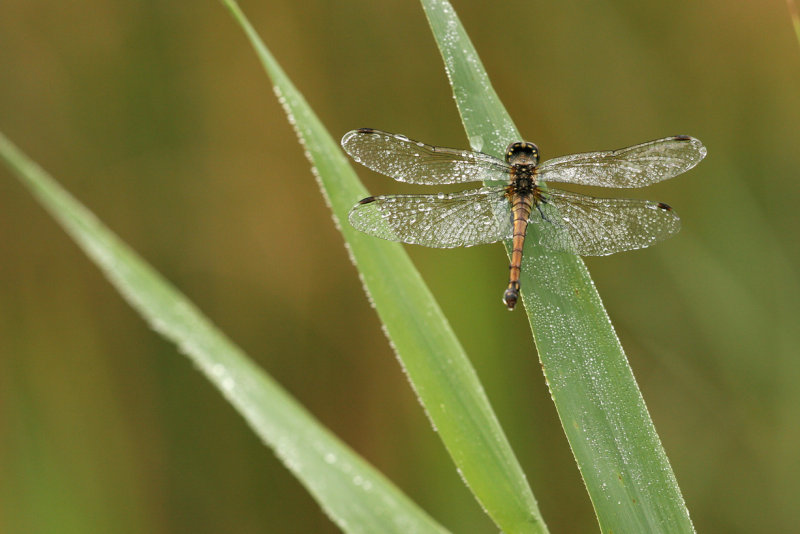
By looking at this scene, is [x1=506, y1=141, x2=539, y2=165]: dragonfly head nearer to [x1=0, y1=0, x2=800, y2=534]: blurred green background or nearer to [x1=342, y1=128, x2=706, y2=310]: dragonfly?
[x1=342, y1=128, x2=706, y2=310]: dragonfly

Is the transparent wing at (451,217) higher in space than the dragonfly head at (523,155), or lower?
lower

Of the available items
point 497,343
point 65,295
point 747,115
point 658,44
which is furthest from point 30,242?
point 747,115

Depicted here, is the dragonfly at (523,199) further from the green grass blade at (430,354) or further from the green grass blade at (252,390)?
the green grass blade at (252,390)

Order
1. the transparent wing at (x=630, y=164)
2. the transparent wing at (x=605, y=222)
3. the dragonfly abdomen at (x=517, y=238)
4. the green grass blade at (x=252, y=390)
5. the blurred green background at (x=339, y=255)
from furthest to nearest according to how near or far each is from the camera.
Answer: the blurred green background at (x=339, y=255)
the transparent wing at (x=630, y=164)
the transparent wing at (x=605, y=222)
the dragonfly abdomen at (x=517, y=238)
the green grass blade at (x=252, y=390)

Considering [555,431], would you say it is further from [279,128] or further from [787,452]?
[279,128]

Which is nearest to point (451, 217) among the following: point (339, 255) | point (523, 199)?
point (523, 199)

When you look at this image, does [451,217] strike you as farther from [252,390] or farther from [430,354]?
[252,390]

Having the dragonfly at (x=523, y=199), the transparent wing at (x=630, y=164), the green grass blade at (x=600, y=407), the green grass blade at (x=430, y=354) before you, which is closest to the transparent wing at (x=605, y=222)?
the dragonfly at (x=523, y=199)
